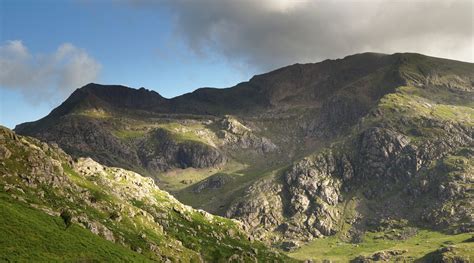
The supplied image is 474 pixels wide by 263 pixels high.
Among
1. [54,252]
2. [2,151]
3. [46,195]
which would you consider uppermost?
[2,151]

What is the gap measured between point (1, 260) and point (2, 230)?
15064mm

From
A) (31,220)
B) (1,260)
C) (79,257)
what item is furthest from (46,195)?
(1,260)

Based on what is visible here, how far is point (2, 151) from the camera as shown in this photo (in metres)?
188

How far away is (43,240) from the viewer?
134625mm

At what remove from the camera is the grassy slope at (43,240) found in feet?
409

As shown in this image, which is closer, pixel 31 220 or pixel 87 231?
pixel 31 220

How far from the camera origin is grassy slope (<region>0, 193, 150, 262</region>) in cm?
12462

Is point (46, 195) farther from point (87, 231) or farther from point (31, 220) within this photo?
point (31, 220)

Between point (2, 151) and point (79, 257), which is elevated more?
point (2, 151)

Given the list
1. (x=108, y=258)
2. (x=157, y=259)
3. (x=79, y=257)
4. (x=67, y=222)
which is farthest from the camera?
(x=157, y=259)

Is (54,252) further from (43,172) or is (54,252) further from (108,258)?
(43,172)

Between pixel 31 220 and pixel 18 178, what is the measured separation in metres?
45.7

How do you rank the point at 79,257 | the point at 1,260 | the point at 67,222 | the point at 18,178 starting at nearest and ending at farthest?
1. the point at 1,260
2. the point at 79,257
3. the point at 67,222
4. the point at 18,178

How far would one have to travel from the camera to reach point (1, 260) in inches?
4532
